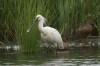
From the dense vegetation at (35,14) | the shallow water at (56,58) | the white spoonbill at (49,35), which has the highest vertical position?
the dense vegetation at (35,14)

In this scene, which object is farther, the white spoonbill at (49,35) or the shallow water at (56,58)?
the white spoonbill at (49,35)

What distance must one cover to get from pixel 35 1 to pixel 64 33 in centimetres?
209

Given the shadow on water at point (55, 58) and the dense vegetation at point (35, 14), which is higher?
the dense vegetation at point (35, 14)

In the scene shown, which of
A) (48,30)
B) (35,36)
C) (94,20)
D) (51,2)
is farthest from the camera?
(94,20)

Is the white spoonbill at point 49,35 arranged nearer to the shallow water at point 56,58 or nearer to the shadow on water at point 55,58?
the shadow on water at point 55,58

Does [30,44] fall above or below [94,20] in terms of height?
below

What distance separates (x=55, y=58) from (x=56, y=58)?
1.3 inches

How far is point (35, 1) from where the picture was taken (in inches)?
653

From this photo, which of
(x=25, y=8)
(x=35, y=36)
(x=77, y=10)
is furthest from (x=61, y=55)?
(x=77, y=10)

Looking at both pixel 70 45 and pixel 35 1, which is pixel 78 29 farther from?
pixel 35 1

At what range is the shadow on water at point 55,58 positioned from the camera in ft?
42.7

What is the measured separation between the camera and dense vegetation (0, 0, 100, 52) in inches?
611

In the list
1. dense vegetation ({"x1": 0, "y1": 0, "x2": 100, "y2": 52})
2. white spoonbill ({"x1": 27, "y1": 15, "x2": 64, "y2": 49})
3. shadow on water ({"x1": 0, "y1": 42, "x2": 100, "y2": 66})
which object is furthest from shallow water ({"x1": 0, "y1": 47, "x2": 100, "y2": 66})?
dense vegetation ({"x1": 0, "y1": 0, "x2": 100, "y2": 52})

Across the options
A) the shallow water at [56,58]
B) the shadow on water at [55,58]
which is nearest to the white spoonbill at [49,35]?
the shadow on water at [55,58]
